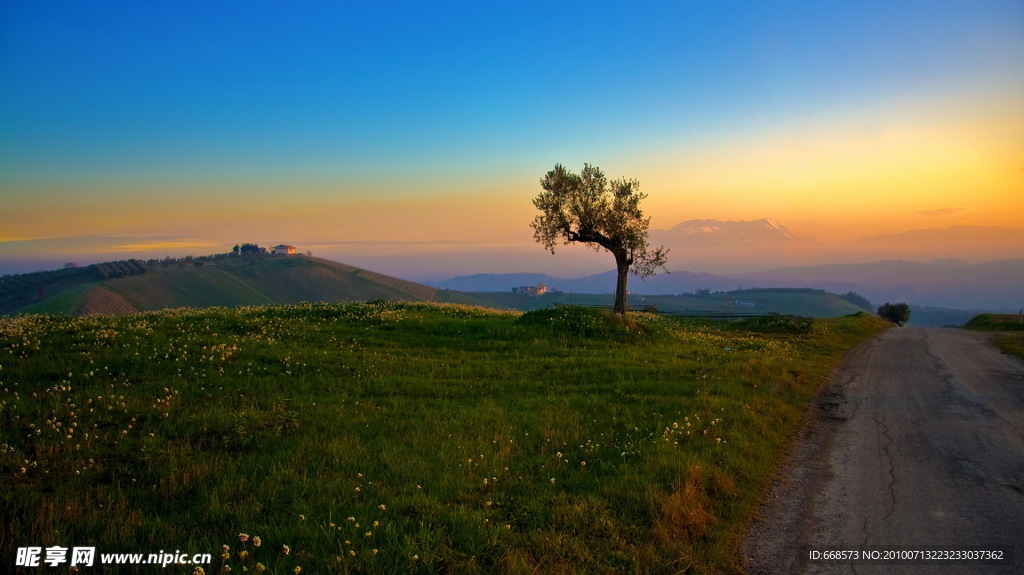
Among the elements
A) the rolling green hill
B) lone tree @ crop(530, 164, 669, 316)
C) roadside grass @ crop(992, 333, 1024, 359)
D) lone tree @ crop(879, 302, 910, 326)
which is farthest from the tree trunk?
lone tree @ crop(879, 302, 910, 326)

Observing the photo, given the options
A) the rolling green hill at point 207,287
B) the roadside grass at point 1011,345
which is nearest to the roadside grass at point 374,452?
the roadside grass at point 1011,345

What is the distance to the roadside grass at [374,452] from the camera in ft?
19.4

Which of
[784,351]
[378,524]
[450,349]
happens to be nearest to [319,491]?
[378,524]

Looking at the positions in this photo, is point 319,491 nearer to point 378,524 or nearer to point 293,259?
point 378,524

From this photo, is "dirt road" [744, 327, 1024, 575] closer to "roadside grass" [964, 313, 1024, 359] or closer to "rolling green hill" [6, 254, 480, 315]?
"roadside grass" [964, 313, 1024, 359]

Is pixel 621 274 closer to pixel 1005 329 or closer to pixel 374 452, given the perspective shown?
pixel 374 452

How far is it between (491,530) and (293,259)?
207742mm

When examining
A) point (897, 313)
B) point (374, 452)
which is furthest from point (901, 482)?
point (897, 313)

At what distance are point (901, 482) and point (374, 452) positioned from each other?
28.8 feet

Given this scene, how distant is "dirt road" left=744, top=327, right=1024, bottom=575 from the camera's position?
22.5 ft

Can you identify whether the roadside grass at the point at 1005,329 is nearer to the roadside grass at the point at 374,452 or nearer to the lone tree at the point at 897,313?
the roadside grass at the point at 374,452

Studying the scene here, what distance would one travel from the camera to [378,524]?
19.8 feet

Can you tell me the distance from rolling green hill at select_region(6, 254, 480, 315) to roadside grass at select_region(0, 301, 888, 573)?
6868cm

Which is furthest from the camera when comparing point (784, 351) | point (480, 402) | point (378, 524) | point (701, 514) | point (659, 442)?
point (784, 351)
